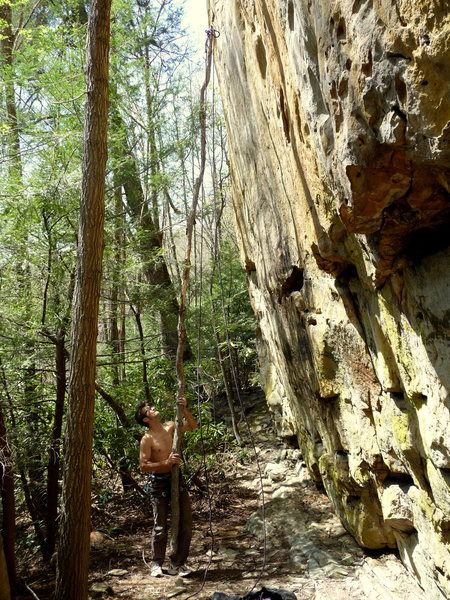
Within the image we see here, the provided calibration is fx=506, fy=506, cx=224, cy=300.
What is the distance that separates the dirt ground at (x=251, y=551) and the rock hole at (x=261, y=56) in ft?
13.2

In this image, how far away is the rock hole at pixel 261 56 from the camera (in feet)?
18.1

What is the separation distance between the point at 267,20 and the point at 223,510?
690 centimetres

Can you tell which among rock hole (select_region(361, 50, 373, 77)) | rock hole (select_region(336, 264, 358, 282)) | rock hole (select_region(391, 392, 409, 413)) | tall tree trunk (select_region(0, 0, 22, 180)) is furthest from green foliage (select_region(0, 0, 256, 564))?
rock hole (select_region(361, 50, 373, 77))

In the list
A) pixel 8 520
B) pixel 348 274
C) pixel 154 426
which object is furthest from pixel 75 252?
pixel 348 274

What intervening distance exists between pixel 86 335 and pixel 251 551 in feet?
11.5

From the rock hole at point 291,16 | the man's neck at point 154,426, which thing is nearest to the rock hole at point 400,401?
the man's neck at point 154,426

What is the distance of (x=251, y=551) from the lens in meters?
6.41

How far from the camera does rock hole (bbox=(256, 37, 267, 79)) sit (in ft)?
18.1

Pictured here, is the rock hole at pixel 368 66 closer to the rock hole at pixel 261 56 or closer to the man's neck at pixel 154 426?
the rock hole at pixel 261 56

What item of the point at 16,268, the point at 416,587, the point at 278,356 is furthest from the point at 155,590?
the point at 16,268

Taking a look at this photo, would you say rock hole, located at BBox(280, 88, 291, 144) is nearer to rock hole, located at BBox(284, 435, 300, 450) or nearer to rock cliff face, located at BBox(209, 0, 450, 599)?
rock cliff face, located at BBox(209, 0, 450, 599)

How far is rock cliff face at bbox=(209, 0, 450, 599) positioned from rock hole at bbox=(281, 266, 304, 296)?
2cm

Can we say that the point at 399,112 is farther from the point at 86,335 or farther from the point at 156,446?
the point at 156,446

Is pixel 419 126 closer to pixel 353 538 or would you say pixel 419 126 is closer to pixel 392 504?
pixel 392 504
